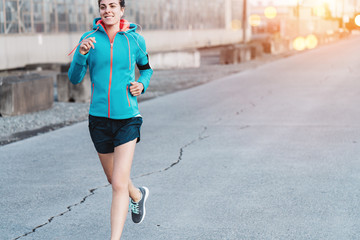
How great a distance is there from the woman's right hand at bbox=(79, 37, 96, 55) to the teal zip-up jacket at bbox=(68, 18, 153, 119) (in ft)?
0.16

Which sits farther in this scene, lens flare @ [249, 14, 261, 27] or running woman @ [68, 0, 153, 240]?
lens flare @ [249, 14, 261, 27]

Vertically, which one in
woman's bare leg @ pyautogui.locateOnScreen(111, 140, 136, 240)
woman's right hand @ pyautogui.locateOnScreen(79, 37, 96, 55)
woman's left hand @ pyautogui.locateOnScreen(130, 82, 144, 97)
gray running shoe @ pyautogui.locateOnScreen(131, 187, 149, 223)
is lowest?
gray running shoe @ pyautogui.locateOnScreen(131, 187, 149, 223)

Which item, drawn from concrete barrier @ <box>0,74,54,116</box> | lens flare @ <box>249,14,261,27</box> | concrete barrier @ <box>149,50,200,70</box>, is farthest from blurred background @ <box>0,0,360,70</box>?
lens flare @ <box>249,14,261,27</box>

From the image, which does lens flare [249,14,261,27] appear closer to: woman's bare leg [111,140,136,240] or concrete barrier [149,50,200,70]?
concrete barrier [149,50,200,70]

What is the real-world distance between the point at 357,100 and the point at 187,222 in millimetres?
10258

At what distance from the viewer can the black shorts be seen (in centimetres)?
427

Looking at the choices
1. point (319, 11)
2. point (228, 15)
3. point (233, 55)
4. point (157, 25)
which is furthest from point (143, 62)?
point (319, 11)

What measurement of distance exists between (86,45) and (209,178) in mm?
3131

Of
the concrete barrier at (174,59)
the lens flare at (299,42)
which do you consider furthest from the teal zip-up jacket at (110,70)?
the lens flare at (299,42)

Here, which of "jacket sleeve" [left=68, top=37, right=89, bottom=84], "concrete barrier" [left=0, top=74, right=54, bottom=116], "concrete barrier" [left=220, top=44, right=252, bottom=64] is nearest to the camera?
"jacket sleeve" [left=68, top=37, right=89, bottom=84]

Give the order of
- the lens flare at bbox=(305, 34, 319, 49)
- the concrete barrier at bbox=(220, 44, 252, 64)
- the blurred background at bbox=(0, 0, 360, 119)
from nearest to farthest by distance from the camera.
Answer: the blurred background at bbox=(0, 0, 360, 119), the concrete barrier at bbox=(220, 44, 252, 64), the lens flare at bbox=(305, 34, 319, 49)

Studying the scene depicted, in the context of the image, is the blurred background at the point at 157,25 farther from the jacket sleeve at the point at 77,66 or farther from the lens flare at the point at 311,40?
the jacket sleeve at the point at 77,66

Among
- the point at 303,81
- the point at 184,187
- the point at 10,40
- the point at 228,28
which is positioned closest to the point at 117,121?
the point at 184,187

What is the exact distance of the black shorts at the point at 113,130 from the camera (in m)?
4.27
